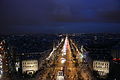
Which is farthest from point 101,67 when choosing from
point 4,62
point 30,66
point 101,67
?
point 4,62

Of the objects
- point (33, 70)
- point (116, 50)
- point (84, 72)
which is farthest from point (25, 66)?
point (116, 50)

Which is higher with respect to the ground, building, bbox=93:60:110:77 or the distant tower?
the distant tower

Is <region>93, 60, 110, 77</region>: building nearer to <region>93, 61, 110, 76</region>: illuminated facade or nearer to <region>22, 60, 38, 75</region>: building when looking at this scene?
<region>93, 61, 110, 76</region>: illuminated facade

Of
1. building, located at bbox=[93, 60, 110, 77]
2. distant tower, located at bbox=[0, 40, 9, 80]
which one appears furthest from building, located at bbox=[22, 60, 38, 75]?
building, located at bbox=[93, 60, 110, 77]

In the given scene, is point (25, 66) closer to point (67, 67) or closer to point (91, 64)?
point (67, 67)

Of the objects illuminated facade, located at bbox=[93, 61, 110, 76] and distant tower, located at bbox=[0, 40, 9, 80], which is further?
illuminated facade, located at bbox=[93, 61, 110, 76]

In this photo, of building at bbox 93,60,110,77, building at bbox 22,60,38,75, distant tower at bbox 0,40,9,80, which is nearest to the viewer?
distant tower at bbox 0,40,9,80

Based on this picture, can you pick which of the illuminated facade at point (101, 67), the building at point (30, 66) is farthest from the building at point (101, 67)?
the building at point (30, 66)

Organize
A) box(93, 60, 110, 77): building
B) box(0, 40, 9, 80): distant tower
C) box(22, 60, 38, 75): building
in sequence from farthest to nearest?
box(22, 60, 38, 75): building → box(93, 60, 110, 77): building → box(0, 40, 9, 80): distant tower
